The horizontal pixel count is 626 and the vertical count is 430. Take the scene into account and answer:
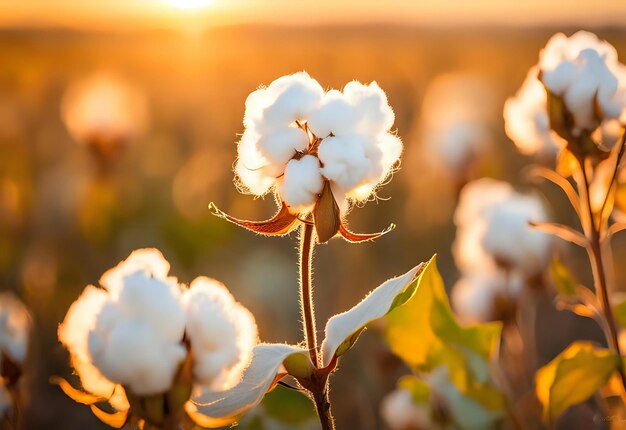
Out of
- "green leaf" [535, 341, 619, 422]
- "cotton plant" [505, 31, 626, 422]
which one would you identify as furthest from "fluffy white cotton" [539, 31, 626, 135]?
"green leaf" [535, 341, 619, 422]

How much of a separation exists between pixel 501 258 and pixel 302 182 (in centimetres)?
102

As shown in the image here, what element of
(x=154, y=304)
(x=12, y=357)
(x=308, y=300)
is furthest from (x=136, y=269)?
(x=12, y=357)

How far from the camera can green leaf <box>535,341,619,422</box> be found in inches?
41.1

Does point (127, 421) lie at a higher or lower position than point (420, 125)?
higher

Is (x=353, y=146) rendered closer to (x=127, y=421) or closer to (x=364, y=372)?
(x=127, y=421)

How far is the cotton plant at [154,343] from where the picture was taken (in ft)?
2.44

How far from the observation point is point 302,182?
835 millimetres

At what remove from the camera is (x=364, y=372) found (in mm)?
2256

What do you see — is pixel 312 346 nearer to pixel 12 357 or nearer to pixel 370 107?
pixel 370 107

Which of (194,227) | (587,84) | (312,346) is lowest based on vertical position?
(194,227)

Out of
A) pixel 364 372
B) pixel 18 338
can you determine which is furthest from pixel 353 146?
pixel 364 372

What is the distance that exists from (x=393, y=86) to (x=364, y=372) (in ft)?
11.5

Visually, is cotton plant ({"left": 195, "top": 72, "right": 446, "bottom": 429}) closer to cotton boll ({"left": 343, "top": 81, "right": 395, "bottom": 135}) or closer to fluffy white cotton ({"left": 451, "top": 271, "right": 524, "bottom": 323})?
cotton boll ({"left": 343, "top": 81, "right": 395, "bottom": 135})

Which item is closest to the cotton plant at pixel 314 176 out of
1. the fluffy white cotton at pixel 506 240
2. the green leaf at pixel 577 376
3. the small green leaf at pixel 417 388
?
the green leaf at pixel 577 376
